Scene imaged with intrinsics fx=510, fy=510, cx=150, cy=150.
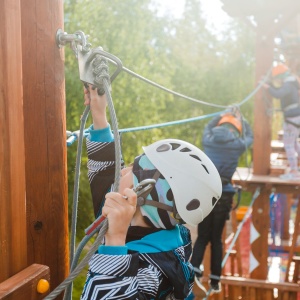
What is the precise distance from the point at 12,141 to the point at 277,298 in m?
5.59

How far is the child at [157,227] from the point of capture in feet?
5.02

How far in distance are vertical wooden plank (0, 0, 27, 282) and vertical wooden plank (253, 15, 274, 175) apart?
4.91 m

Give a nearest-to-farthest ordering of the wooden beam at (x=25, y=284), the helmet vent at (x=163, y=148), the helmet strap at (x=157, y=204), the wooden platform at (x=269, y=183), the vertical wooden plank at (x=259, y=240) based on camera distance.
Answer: the wooden beam at (x=25, y=284)
the helmet strap at (x=157, y=204)
the helmet vent at (x=163, y=148)
the wooden platform at (x=269, y=183)
the vertical wooden plank at (x=259, y=240)

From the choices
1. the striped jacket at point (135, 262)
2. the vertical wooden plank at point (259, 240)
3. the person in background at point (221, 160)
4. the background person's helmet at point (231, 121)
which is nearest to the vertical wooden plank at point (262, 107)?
the vertical wooden plank at point (259, 240)

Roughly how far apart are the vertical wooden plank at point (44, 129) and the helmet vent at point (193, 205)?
1.70 ft

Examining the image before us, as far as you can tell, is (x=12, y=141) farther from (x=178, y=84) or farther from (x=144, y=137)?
(x=178, y=84)

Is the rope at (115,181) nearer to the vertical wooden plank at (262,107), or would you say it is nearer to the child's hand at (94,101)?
the child's hand at (94,101)

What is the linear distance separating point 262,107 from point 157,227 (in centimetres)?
467

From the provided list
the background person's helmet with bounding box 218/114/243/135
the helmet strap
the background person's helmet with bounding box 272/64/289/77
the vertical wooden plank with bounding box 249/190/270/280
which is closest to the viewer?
the helmet strap

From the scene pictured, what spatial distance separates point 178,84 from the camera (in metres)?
19.4

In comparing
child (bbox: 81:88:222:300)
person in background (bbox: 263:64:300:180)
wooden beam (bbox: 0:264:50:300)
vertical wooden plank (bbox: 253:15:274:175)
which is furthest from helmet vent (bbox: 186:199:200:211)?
vertical wooden plank (bbox: 253:15:274:175)

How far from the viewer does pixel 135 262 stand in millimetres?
1564

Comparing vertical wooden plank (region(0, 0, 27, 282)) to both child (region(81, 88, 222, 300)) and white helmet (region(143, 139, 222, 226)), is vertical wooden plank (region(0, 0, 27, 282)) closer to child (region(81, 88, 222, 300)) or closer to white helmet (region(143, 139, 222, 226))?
child (region(81, 88, 222, 300))

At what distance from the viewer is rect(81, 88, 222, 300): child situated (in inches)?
60.2
